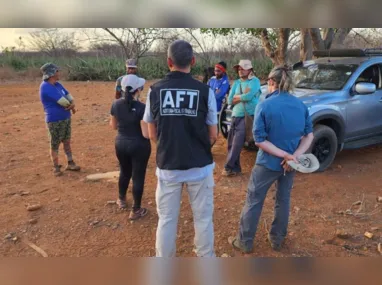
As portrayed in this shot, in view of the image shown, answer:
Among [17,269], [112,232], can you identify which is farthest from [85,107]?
[17,269]

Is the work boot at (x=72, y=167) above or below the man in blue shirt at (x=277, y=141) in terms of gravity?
below

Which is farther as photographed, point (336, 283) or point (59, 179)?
point (59, 179)

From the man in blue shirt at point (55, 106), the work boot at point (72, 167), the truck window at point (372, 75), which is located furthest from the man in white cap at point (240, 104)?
the man in blue shirt at point (55, 106)

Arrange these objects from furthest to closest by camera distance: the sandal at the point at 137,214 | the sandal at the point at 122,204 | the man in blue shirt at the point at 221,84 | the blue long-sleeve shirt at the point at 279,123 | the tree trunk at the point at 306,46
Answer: the tree trunk at the point at 306,46
the man in blue shirt at the point at 221,84
the sandal at the point at 122,204
the sandal at the point at 137,214
the blue long-sleeve shirt at the point at 279,123

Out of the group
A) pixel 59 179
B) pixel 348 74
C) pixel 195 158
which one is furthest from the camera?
pixel 348 74

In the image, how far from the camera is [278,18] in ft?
3.07

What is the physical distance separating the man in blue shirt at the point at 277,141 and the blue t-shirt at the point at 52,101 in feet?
10.4

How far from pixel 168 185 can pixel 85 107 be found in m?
9.97

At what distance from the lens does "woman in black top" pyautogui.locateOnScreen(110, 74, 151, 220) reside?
3666mm

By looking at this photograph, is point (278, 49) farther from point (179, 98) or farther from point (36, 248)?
point (36, 248)

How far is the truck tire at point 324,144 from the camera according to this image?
5.05 meters

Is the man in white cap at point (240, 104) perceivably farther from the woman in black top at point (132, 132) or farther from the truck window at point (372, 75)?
the truck window at point (372, 75)

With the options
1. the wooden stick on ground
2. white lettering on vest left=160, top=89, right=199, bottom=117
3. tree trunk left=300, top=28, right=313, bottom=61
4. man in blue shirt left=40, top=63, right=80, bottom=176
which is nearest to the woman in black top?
the wooden stick on ground

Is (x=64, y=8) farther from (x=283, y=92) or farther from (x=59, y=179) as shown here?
(x=59, y=179)
